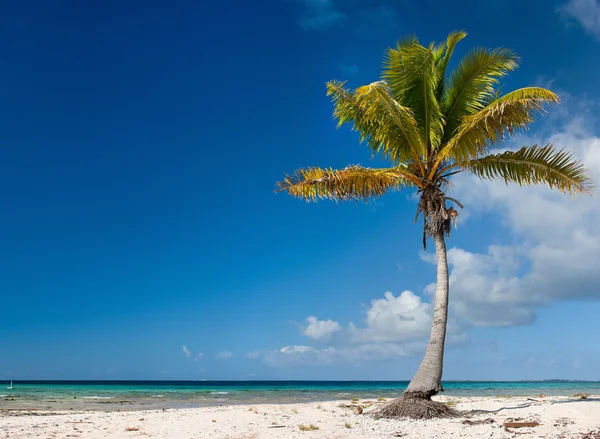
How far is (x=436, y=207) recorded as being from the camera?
14.0 m

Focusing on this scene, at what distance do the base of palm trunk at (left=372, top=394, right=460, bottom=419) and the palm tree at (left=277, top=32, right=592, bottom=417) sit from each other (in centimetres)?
3

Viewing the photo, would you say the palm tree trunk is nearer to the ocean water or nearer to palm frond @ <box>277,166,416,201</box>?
palm frond @ <box>277,166,416,201</box>

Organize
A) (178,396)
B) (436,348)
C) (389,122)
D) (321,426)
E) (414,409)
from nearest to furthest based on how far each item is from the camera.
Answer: (321,426) < (414,409) < (436,348) < (389,122) < (178,396)

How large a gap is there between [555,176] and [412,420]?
7.50 metres

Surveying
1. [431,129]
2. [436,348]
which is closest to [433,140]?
[431,129]

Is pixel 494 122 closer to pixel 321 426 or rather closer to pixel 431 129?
pixel 431 129

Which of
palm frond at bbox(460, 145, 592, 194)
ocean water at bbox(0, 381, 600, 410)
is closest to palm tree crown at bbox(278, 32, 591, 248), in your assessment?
palm frond at bbox(460, 145, 592, 194)

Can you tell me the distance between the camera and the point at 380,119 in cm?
1441

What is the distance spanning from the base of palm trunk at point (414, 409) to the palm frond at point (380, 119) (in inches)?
258

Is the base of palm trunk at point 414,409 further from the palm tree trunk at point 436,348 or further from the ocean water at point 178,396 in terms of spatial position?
the ocean water at point 178,396

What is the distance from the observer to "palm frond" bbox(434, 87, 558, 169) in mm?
12422

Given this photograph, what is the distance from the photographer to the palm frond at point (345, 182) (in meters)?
14.3

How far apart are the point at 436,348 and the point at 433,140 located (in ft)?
19.2

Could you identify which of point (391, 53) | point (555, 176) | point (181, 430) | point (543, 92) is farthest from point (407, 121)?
point (181, 430)
